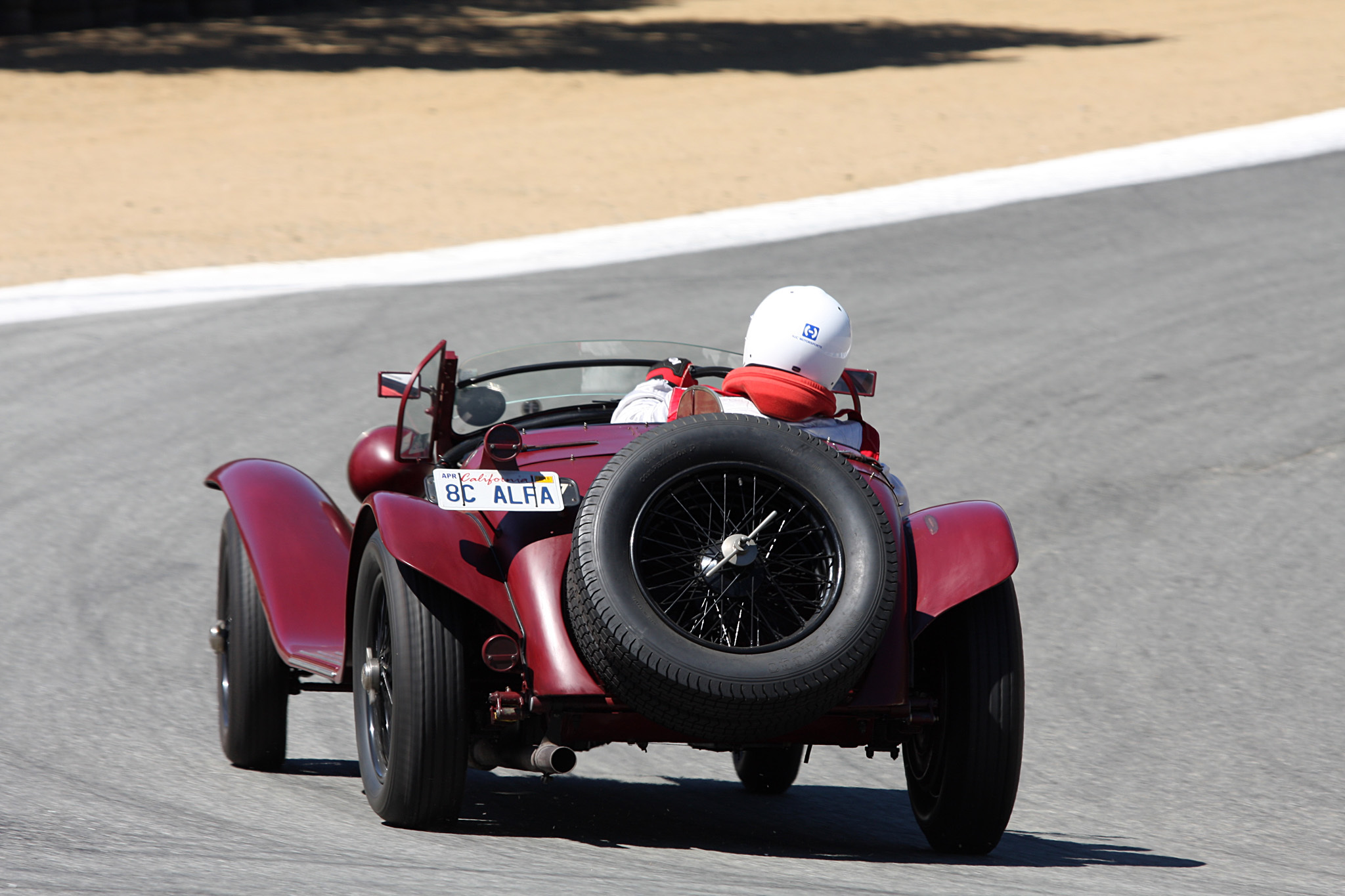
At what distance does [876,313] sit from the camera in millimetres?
12531

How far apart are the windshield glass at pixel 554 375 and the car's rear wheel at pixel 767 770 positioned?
1244 millimetres

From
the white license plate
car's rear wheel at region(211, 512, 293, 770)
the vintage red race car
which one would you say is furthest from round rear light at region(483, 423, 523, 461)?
car's rear wheel at region(211, 512, 293, 770)

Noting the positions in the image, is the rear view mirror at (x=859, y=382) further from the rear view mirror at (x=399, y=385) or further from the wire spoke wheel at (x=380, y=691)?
the wire spoke wheel at (x=380, y=691)

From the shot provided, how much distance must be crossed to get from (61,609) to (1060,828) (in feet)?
14.0

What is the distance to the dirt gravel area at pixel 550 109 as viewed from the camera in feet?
53.9

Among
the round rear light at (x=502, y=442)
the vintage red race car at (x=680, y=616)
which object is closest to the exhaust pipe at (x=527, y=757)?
the vintage red race car at (x=680, y=616)

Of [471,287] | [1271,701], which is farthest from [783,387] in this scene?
[471,287]

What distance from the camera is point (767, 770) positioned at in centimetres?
566

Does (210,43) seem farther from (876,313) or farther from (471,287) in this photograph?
(876,313)

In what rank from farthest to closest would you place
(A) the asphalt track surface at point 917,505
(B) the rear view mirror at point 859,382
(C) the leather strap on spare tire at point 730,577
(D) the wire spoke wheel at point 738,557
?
1. (B) the rear view mirror at point 859,382
2. (A) the asphalt track surface at point 917,505
3. (D) the wire spoke wheel at point 738,557
4. (C) the leather strap on spare tire at point 730,577

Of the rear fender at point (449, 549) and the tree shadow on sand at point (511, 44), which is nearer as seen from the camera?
the rear fender at point (449, 549)

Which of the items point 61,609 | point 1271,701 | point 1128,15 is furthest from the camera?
point 1128,15

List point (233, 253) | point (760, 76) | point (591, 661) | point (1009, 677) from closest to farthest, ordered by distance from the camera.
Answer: point (591, 661), point (1009, 677), point (233, 253), point (760, 76)

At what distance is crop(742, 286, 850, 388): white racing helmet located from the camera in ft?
15.6
